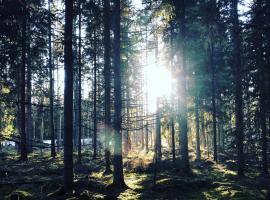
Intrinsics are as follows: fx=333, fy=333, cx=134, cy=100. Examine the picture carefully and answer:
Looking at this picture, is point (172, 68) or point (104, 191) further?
point (172, 68)

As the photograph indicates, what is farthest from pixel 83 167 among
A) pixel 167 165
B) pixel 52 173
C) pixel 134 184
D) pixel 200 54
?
pixel 200 54

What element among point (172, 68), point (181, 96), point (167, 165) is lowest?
point (167, 165)

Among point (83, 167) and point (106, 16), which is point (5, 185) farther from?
point (106, 16)

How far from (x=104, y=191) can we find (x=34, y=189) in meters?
3.13

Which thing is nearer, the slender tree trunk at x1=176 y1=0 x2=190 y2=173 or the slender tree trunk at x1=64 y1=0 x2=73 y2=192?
the slender tree trunk at x1=64 y1=0 x2=73 y2=192

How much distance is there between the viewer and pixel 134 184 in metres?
17.0

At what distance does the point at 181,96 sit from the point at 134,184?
259 inches

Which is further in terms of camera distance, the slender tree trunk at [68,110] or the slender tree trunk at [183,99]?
the slender tree trunk at [183,99]

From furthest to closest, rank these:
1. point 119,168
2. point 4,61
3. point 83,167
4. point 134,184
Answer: point 83,167, point 134,184, point 119,168, point 4,61

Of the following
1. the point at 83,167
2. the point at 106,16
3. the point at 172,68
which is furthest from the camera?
the point at 172,68

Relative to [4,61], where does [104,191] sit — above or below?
below

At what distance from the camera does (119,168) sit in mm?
15977

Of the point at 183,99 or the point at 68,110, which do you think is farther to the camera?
the point at 183,99

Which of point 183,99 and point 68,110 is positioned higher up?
point 183,99
